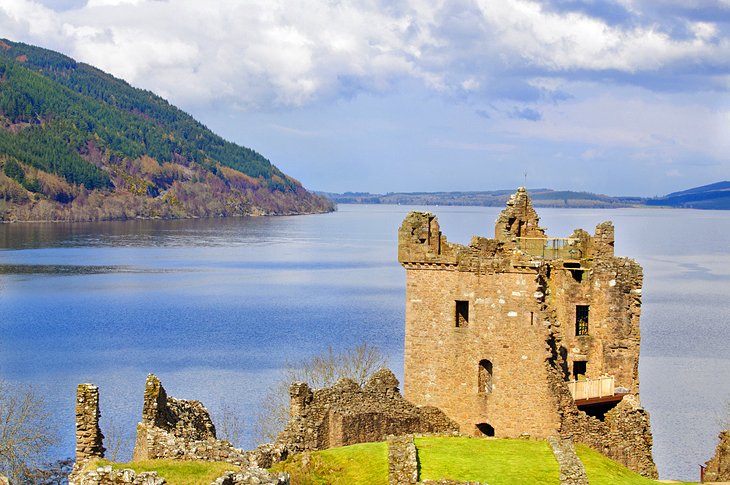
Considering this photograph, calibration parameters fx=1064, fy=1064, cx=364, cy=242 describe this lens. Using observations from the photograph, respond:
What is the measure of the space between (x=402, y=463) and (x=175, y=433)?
5.90 meters

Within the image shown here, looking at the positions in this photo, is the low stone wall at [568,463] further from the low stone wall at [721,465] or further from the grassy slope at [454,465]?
the low stone wall at [721,465]

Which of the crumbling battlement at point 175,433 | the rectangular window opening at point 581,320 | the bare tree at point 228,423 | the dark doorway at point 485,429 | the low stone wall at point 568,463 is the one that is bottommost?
the bare tree at point 228,423

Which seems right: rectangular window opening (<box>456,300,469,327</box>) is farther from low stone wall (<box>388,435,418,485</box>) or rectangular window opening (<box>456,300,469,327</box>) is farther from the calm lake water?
the calm lake water

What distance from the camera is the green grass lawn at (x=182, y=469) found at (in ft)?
67.6

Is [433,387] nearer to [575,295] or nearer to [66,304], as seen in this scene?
[575,295]

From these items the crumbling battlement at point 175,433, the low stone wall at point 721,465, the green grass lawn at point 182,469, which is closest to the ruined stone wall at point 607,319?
the low stone wall at point 721,465

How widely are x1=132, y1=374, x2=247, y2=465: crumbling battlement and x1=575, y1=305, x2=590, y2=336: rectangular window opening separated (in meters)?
14.8

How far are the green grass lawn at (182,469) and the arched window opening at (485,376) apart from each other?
13786 millimetres

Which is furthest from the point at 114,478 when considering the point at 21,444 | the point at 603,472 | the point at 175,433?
the point at 21,444

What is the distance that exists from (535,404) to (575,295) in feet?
18.2

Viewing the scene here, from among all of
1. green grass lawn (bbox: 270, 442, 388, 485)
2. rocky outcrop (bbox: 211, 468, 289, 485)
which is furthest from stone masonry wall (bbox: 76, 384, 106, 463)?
rocky outcrop (bbox: 211, 468, 289, 485)

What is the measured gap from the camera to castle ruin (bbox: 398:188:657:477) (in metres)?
33.6

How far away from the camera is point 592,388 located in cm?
3594

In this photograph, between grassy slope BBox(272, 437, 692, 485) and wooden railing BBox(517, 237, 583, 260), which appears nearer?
grassy slope BBox(272, 437, 692, 485)
